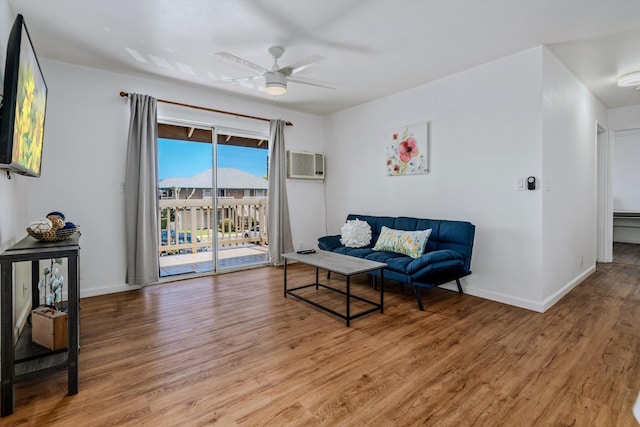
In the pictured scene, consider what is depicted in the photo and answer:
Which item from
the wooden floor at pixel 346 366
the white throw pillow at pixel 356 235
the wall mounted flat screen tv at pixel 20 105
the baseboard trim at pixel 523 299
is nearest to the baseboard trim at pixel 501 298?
the baseboard trim at pixel 523 299

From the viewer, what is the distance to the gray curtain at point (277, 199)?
4930 millimetres

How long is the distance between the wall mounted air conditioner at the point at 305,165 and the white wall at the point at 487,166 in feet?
4.43

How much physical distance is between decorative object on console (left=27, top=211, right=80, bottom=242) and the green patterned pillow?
3.00 meters

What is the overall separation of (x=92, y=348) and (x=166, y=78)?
308cm

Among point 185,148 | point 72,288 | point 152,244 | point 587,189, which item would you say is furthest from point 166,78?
point 587,189

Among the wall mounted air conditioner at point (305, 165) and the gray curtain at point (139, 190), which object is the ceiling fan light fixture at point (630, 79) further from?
the gray curtain at point (139, 190)

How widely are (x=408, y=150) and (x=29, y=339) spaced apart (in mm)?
4127

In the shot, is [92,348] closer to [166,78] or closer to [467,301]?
[166,78]

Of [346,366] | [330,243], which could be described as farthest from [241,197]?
[346,366]

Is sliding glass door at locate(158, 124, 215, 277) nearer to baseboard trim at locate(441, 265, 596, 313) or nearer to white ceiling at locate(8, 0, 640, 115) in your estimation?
white ceiling at locate(8, 0, 640, 115)

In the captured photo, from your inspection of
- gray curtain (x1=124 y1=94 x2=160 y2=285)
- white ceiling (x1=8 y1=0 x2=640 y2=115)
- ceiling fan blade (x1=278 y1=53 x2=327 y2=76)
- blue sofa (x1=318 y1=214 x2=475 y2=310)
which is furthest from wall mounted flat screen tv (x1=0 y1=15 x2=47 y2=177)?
blue sofa (x1=318 y1=214 x2=475 y2=310)

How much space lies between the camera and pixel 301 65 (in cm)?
310

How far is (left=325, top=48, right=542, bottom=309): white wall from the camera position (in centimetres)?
310

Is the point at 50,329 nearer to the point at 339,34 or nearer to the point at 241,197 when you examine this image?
the point at 339,34
